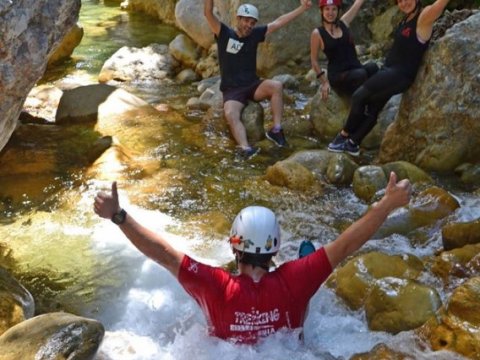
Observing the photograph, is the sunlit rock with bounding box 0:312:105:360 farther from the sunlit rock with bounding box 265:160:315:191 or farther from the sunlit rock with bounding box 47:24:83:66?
the sunlit rock with bounding box 47:24:83:66

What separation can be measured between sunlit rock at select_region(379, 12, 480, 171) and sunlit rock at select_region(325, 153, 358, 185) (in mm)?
685

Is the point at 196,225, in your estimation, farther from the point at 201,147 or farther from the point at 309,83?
the point at 309,83

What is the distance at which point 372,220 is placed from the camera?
9.43ft

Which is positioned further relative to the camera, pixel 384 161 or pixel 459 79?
pixel 384 161

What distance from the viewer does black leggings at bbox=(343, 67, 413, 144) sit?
6.50 metres

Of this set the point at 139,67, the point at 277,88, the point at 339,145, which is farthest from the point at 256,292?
the point at 139,67

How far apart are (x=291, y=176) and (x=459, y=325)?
3.15 meters

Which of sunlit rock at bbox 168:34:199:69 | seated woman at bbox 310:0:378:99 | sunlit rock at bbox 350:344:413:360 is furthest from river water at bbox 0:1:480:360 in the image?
sunlit rock at bbox 168:34:199:69

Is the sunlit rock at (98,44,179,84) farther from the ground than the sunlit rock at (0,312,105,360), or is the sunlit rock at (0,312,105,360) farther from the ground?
the sunlit rock at (0,312,105,360)

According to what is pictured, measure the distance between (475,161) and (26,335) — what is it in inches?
200

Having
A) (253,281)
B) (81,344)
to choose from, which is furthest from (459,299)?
(81,344)

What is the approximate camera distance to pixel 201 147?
24.8 ft

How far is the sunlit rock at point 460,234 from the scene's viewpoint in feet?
15.0

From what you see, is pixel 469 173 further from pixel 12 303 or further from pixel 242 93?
pixel 12 303
